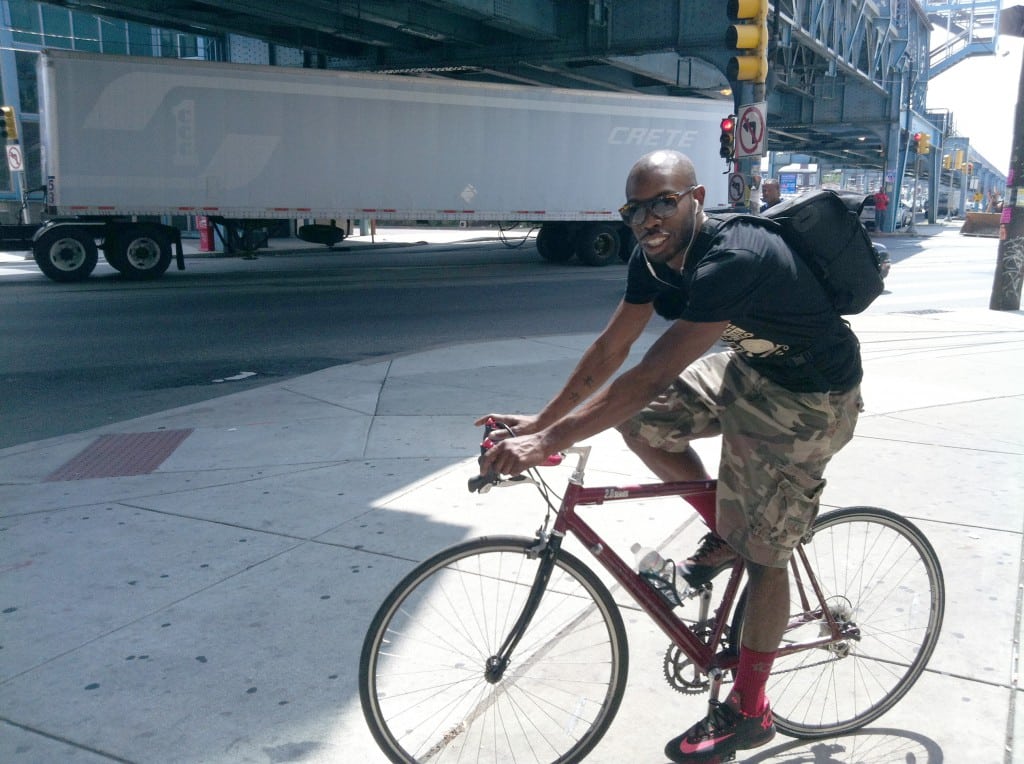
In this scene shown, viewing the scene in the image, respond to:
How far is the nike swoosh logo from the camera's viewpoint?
271cm

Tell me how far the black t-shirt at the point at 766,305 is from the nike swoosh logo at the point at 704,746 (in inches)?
41.3

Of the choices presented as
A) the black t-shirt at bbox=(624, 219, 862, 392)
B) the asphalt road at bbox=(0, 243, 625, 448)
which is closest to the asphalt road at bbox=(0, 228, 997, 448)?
the asphalt road at bbox=(0, 243, 625, 448)

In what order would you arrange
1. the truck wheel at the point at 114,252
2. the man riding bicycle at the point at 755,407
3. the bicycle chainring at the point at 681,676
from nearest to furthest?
the man riding bicycle at the point at 755,407 < the bicycle chainring at the point at 681,676 < the truck wheel at the point at 114,252

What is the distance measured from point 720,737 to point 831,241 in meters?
1.47

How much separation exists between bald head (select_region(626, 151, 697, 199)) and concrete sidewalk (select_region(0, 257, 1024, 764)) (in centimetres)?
175

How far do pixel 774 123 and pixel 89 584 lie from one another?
131ft

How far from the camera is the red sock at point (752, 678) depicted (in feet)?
8.98

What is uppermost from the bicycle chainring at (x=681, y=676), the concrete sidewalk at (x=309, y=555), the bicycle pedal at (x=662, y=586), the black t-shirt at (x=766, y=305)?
the black t-shirt at (x=766, y=305)

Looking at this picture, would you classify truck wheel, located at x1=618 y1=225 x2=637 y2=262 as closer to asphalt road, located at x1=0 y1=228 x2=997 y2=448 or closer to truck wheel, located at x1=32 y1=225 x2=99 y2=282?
asphalt road, located at x1=0 y1=228 x2=997 y2=448

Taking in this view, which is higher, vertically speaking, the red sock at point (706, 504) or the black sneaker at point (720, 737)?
the red sock at point (706, 504)

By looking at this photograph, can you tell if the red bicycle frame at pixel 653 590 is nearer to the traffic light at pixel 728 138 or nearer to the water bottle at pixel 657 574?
the water bottle at pixel 657 574

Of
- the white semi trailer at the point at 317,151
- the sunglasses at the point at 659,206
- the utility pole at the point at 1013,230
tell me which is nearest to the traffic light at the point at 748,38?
the utility pole at the point at 1013,230

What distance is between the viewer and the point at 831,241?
2.58m

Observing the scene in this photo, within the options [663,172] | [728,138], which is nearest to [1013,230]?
[728,138]
